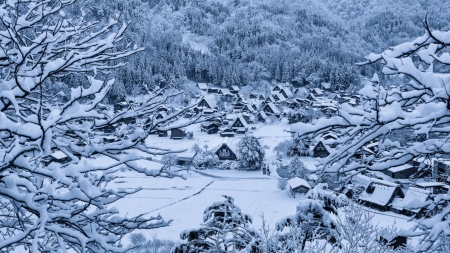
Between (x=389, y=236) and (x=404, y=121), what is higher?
(x=404, y=121)

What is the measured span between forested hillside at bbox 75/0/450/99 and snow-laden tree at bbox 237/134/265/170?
23.0 meters

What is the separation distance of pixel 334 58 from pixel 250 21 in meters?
37.9

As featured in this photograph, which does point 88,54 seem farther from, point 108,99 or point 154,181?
point 108,99

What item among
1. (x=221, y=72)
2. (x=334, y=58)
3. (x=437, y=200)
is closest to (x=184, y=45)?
(x=221, y=72)

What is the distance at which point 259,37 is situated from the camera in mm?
97438

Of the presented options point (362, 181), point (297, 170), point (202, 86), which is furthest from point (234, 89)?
point (362, 181)

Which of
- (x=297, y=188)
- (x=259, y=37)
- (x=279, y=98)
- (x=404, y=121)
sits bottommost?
(x=259, y=37)

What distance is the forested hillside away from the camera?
215 feet

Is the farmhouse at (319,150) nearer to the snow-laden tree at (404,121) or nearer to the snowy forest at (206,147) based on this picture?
the snowy forest at (206,147)

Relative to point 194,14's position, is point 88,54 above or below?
above

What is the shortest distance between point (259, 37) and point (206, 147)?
76.0 m

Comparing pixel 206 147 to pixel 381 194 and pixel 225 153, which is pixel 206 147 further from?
pixel 381 194

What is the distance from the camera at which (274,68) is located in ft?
239

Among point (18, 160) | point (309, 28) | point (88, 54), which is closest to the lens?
point (18, 160)
